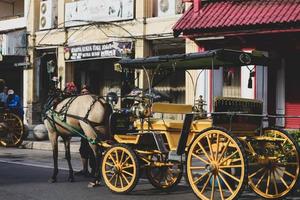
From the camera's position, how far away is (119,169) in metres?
8.61

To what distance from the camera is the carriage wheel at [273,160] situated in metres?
8.03

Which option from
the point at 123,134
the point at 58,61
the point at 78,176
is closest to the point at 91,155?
the point at 78,176

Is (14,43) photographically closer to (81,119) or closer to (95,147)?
(81,119)

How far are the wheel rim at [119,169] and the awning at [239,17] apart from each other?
6351mm

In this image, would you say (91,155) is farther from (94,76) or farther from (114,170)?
(94,76)

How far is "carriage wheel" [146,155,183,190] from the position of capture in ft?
30.0

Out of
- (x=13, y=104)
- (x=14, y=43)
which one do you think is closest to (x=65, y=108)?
(x=13, y=104)

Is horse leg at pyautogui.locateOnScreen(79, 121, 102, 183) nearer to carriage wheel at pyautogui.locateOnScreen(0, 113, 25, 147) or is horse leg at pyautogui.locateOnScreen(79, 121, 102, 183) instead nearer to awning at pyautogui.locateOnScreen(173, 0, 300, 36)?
awning at pyautogui.locateOnScreen(173, 0, 300, 36)

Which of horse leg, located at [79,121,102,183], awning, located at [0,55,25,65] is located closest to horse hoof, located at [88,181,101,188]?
horse leg, located at [79,121,102,183]

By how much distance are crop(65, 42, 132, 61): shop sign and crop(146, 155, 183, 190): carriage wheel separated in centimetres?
957

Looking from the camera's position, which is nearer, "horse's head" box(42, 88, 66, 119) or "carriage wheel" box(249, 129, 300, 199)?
"carriage wheel" box(249, 129, 300, 199)

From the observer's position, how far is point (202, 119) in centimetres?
866

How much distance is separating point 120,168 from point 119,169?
2cm

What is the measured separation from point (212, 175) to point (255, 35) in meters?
7.52
